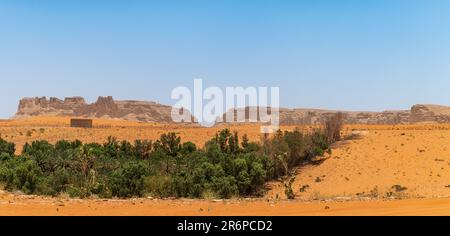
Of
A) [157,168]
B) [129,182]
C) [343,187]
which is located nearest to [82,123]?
[157,168]

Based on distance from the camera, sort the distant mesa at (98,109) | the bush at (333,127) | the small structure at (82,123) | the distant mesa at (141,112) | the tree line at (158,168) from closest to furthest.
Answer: the tree line at (158,168), the bush at (333,127), the small structure at (82,123), the distant mesa at (141,112), the distant mesa at (98,109)

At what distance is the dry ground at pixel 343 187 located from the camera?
35.0 ft

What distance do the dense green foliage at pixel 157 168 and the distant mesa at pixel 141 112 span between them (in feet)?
186

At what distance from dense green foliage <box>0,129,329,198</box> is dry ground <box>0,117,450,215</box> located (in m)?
1.32

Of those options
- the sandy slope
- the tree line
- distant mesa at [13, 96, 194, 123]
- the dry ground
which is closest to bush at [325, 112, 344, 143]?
the tree line

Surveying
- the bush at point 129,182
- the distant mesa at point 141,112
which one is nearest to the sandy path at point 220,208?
the bush at point 129,182

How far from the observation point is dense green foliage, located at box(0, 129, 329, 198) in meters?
18.2

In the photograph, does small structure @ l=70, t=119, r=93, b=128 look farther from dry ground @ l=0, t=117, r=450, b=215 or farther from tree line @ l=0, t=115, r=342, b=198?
tree line @ l=0, t=115, r=342, b=198

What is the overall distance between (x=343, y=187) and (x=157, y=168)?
366 inches

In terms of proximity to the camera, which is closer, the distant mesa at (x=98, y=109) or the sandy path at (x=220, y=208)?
the sandy path at (x=220, y=208)

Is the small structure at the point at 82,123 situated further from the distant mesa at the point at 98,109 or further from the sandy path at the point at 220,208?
the sandy path at the point at 220,208

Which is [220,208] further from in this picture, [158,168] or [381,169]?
[381,169]

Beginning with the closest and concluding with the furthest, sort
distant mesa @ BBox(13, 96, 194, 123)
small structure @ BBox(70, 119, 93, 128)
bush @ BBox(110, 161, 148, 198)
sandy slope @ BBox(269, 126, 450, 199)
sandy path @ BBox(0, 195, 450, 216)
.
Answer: sandy path @ BBox(0, 195, 450, 216)
bush @ BBox(110, 161, 148, 198)
sandy slope @ BBox(269, 126, 450, 199)
small structure @ BBox(70, 119, 93, 128)
distant mesa @ BBox(13, 96, 194, 123)
